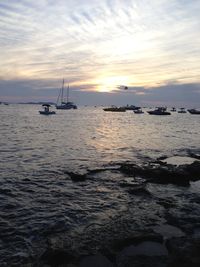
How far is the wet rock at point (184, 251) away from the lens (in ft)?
33.6

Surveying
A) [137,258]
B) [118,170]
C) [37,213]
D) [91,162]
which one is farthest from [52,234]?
[91,162]

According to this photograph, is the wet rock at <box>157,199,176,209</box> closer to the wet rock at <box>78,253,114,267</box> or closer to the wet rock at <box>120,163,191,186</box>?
the wet rock at <box>120,163,191,186</box>

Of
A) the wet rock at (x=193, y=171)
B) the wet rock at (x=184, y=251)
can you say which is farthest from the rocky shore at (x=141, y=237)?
the wet rock at (x=193, y=171)

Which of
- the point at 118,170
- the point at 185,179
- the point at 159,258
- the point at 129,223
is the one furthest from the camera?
the point at 118,170

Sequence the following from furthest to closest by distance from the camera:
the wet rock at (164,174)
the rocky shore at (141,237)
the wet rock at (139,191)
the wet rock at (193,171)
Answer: the wet rock at (193,171) < the wet rock at (164,174) < the wet rock at (139,191) < the rocky shore at (141,237)

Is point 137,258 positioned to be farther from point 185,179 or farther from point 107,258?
point 185,179

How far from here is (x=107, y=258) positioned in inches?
423

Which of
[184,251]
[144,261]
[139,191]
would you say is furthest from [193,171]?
[144,261]

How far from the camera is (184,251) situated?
1103 centimetres

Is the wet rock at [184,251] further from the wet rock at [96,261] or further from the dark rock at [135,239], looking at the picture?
the wet rock at [96,261]

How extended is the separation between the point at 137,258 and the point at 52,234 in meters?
3.66

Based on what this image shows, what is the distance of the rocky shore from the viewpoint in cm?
1049

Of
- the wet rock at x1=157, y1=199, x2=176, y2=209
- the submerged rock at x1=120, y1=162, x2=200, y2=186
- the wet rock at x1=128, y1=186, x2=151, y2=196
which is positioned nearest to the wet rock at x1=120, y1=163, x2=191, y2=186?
the submerged rock at x1=120, y1=162, x2=200, y2=186

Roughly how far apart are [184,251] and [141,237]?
1.90 m
